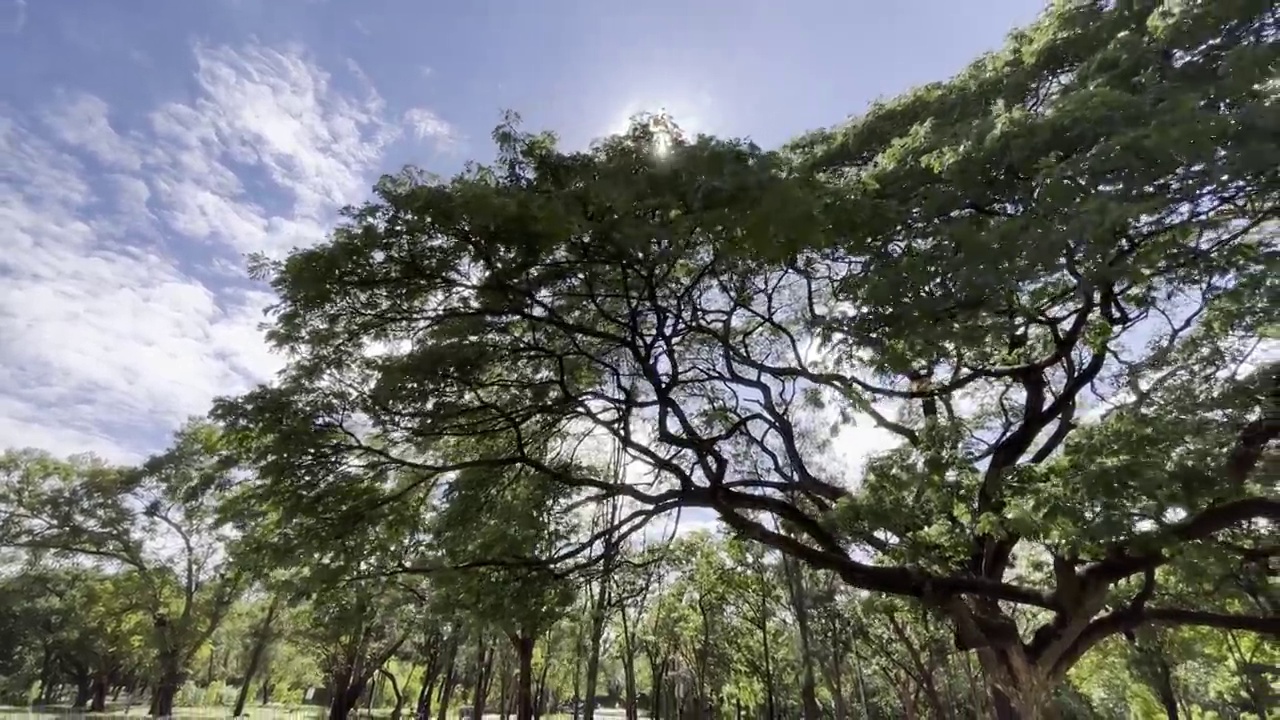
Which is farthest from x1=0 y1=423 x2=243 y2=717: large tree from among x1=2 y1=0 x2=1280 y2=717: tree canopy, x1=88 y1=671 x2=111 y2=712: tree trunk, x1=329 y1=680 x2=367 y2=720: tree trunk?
x1=88 y1=671 x2=111 y2=712: tree trunk

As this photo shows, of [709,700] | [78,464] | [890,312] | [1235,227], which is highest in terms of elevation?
[78,464]

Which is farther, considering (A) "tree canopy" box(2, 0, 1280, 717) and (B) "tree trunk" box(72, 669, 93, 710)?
(B) "tree trunk" box(72, 669, 93, 710)

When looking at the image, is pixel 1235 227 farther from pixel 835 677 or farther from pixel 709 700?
pixel 709 700

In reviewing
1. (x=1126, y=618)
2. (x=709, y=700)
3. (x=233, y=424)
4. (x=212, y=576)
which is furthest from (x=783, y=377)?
(x=709, y=700)

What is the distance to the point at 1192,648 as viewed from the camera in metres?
15.8

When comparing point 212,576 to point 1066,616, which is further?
point 212,576

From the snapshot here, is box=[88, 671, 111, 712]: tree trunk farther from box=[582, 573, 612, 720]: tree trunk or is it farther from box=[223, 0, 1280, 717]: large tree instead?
box=[223, 0, 1280, 717]: large tree

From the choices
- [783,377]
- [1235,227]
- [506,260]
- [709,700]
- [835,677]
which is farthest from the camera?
[709,700]

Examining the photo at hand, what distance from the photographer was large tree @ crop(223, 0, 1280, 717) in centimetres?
445

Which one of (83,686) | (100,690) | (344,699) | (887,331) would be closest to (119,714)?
(100,690)

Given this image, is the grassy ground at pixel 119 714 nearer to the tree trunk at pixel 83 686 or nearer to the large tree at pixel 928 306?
the tree trunk at pixel 83 686

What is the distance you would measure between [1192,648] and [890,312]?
16954mm

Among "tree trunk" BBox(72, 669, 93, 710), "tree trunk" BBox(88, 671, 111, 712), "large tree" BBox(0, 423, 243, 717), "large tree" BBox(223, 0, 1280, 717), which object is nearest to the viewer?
"large tree" BBox(223, 0, 1280, 717)

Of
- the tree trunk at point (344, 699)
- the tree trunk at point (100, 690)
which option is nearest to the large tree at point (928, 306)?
the tree trunk at point (344, 699)
